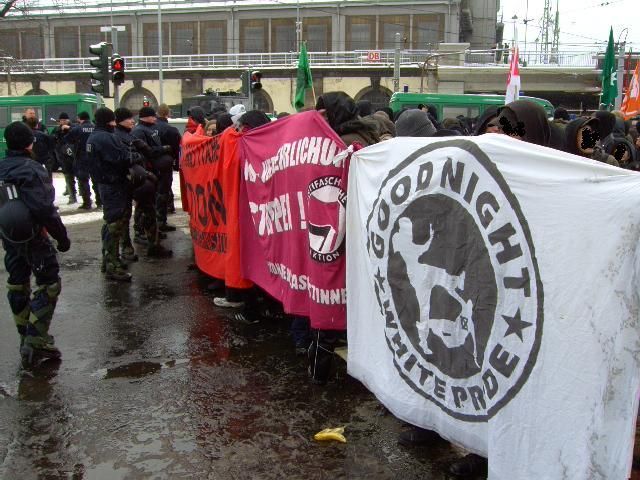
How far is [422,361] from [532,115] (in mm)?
1553

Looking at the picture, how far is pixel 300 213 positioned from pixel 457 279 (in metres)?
1.87

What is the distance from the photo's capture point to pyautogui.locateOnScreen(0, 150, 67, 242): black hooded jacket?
5.18 m

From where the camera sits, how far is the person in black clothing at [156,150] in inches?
383

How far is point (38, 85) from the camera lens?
5100cm

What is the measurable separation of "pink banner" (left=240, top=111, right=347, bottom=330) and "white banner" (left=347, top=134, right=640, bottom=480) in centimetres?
43

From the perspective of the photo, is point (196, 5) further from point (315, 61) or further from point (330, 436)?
point (330, 436)

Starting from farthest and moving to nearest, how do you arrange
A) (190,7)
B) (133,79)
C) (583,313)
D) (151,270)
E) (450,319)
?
(190,7), (133,79), (151,270), (450,319), (583,313)

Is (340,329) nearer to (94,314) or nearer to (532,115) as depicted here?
(532,115)

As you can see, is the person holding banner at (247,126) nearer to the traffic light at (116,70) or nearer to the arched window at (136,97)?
the traffic light at (116,70)

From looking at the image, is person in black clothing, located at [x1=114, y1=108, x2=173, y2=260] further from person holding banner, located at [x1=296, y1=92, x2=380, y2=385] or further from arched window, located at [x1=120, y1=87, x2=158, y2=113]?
arched window, located at [x1=120, y1=87, x2=158, y2=113]

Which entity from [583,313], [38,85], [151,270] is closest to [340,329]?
[583,313]

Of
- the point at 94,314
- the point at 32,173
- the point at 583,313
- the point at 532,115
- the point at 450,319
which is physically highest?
the point at 532,115

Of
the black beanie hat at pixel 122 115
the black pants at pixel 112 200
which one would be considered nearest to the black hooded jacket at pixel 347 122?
the black pants at pixel 112 200

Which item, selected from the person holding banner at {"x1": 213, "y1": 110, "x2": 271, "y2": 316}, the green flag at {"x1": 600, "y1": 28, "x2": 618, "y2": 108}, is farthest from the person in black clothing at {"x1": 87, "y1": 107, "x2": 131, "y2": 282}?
the green flag at {"x1": 600, "y1": 28, "x2": 618, "y2": 108}
